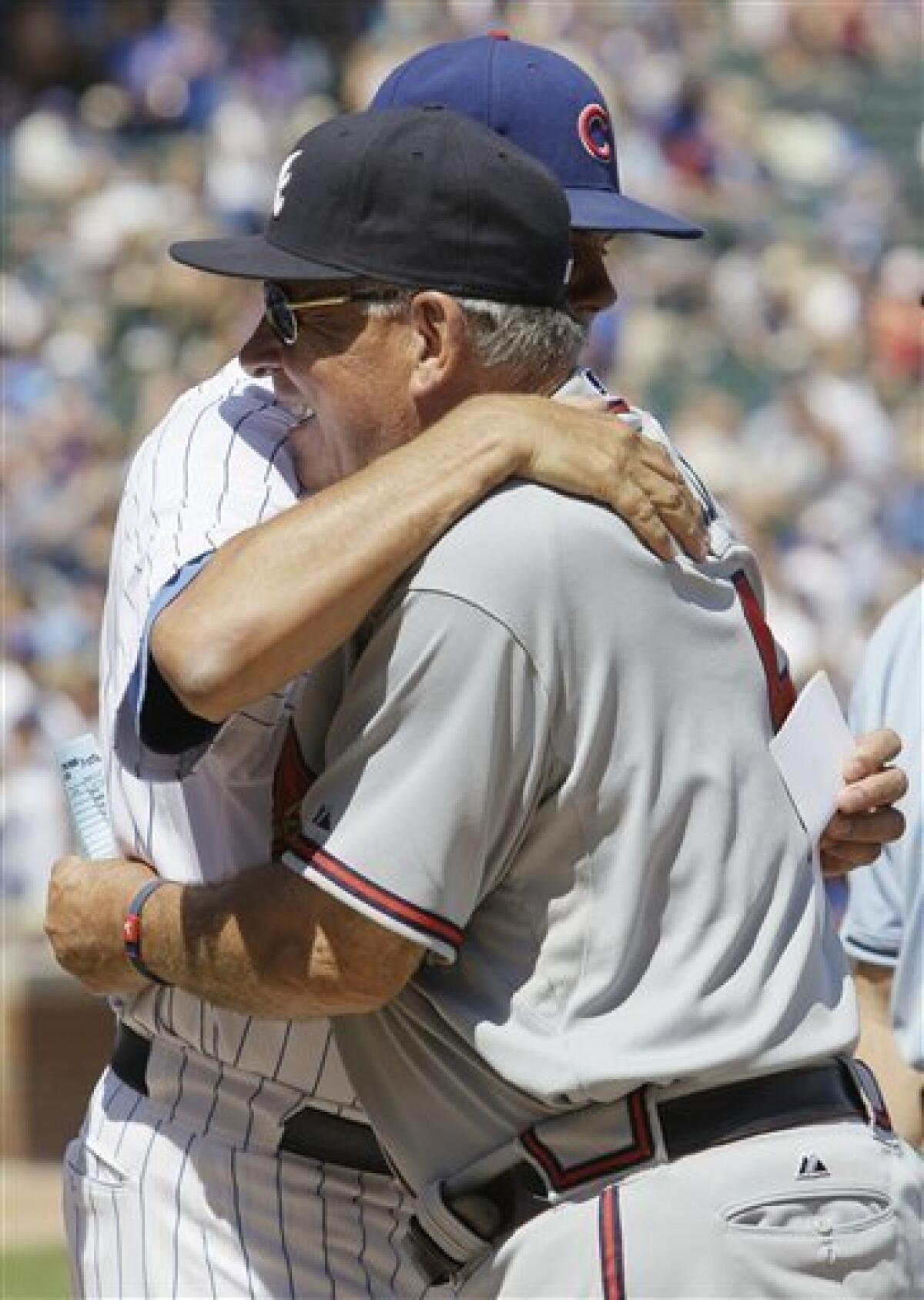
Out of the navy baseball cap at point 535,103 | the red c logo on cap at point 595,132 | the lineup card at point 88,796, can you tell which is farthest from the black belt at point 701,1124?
the red c logo on cap at point 595,132

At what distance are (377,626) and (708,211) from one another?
1443cm

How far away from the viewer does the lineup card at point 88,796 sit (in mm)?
2738

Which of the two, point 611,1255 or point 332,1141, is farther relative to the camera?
point 332,1141

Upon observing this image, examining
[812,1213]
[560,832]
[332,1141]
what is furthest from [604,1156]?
[332,1141]

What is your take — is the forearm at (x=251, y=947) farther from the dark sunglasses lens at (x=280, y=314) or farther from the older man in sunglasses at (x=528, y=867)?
the dark sunglasses lens at (x=280, y=314)

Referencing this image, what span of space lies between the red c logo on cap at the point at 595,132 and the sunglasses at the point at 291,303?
34.8 inches

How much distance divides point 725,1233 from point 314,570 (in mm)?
702

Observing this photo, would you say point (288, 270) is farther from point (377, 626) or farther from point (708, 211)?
point (708, 211)

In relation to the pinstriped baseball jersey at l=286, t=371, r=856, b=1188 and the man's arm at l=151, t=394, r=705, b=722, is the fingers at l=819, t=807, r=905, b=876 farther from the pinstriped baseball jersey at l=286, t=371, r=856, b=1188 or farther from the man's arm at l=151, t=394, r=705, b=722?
the man's arm at l=151, t=394, r=705, b=722

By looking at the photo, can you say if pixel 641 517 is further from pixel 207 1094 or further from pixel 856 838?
pixel 207 1094

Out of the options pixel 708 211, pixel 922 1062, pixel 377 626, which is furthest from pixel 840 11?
pixel 377 626

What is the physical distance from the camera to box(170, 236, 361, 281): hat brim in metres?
2.34

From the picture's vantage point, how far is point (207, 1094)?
2.67 meters

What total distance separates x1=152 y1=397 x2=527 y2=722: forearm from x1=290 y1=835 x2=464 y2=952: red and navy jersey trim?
0.17 meters
